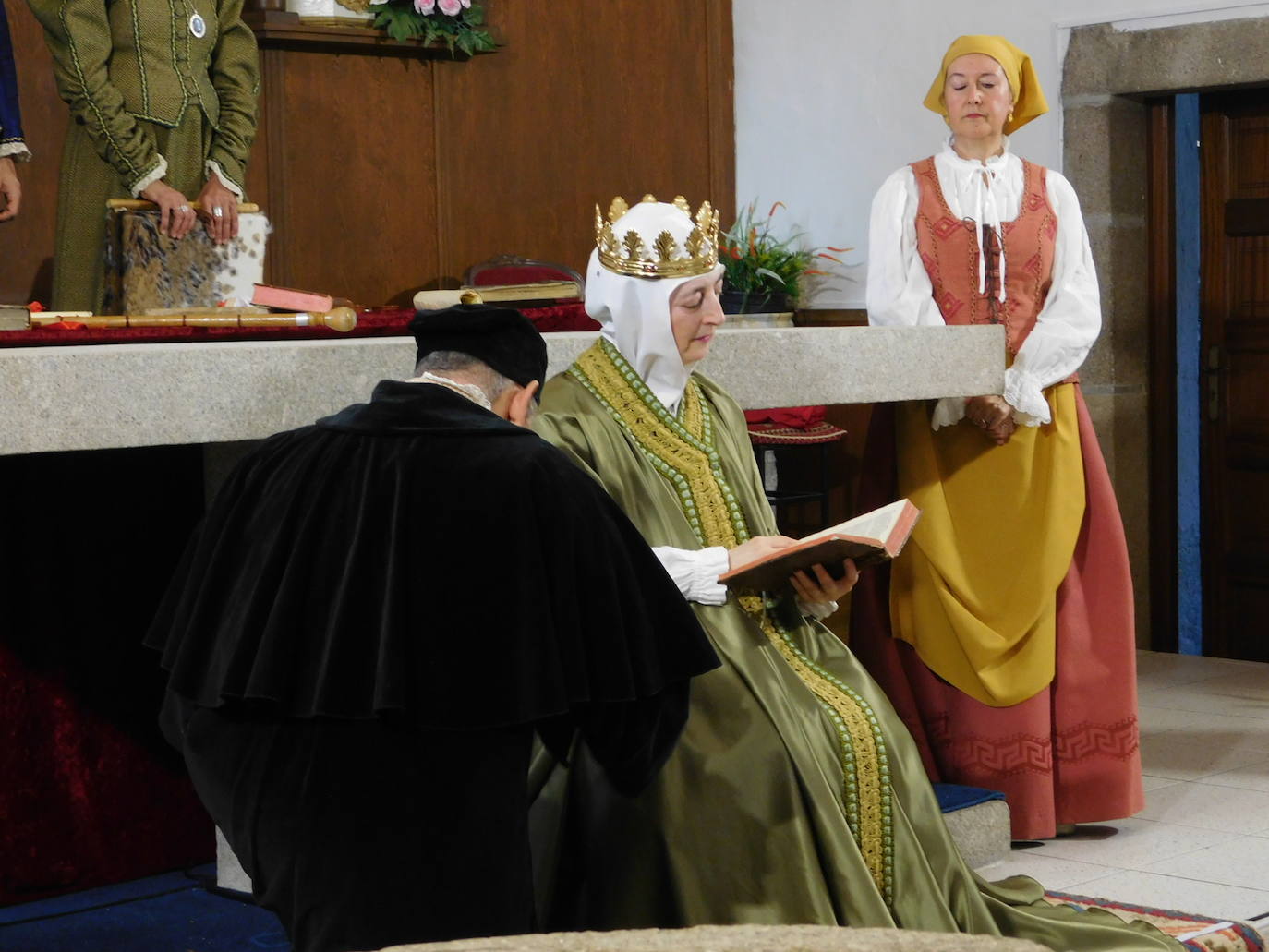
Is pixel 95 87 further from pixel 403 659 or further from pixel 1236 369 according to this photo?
pixel 1236 369

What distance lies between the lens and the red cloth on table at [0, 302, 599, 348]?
131 inches

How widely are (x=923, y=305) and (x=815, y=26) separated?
11.9 feet

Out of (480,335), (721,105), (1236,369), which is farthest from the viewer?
(721,105)

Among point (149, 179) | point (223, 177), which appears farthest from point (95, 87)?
point (223, 177)

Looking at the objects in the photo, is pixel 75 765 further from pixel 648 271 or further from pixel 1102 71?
pixel 1102 71

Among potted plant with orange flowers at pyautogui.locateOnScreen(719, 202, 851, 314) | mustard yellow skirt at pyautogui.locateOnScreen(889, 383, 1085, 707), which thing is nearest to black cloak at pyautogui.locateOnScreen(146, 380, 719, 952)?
mustard yellow skirt at pyautogui.locateOnScreen(889, 383, 1085, 707)

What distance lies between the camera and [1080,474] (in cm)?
476

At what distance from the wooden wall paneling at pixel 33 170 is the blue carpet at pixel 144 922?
119 inches

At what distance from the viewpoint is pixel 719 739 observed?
3248 millimetres

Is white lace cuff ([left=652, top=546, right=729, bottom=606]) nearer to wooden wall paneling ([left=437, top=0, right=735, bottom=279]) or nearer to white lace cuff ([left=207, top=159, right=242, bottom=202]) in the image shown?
white lace cuff ([left=207, top=159, right=242, bottom=202])

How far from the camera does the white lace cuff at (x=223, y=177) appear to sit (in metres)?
4.81

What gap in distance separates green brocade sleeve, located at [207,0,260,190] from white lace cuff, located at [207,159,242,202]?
85 mm

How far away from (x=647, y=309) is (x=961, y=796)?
1.73 metres

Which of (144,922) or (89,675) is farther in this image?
(89,675)
